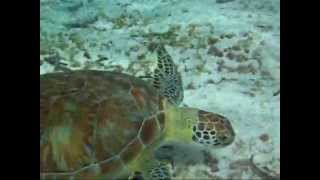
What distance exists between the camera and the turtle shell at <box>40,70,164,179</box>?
129 cm

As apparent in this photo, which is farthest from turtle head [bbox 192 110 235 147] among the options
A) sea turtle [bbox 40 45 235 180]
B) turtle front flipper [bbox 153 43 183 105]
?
turtle front flipper [bbox 153 43 183 105]

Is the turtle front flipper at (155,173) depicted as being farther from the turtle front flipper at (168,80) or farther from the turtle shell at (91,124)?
the turtle front flipper at (168,80)

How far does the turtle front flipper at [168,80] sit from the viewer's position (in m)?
1.61

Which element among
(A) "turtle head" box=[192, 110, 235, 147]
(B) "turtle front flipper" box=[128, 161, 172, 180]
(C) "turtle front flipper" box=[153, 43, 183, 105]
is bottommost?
(B) "turtle front flipper" box=[128, 161, 172, 180]

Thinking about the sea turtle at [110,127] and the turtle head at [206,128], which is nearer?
the sea turtle at [110,127]

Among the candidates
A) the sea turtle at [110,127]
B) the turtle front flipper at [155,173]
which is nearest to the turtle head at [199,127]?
the sea turtle at [110,127]

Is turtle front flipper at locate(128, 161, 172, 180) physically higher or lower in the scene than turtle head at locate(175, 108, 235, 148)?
lower

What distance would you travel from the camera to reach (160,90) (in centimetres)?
159

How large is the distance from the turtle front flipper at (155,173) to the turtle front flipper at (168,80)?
247 mm

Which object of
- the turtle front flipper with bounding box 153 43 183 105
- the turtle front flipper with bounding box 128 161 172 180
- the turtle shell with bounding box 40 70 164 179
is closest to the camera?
the turtle shell with bounding box 40 70 164 179

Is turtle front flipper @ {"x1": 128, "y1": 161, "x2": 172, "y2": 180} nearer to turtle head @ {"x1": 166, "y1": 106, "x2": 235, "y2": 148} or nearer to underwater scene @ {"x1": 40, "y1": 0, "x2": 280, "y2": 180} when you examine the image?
underwater scene @ {"x1": 40, "y1": 0, "x2": 280, "y2": 180}
